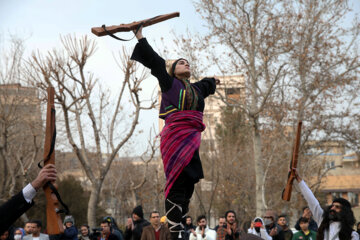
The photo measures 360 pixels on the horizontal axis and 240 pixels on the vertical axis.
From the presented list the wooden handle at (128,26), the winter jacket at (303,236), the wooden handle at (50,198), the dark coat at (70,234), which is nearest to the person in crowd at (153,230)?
the dark coat at (70,234)

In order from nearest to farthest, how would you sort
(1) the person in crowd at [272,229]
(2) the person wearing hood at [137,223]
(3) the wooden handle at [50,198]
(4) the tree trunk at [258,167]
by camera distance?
(3) the wooden handle at [50,198] < (1) the person in crowd at [272,229] < (2) the person wearing hood at [137,223] < (4) the tree trunk at [258,167]

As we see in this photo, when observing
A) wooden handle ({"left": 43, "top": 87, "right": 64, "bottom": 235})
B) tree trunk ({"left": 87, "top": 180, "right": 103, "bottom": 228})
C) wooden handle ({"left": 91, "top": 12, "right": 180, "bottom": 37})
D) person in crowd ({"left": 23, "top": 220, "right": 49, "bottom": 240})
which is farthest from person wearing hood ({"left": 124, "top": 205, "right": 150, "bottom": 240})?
wooden handle ({"left": 43, "top": 87, "right": 64, "bottom": 235})

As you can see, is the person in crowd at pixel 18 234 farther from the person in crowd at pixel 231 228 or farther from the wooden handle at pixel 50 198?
the wooden handle at pixel 50 198

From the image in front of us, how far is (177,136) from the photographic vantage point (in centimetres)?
483

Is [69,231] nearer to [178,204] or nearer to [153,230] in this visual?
[153,230]

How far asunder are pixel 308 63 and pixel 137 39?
1611cm

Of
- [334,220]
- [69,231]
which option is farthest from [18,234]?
[334,220]

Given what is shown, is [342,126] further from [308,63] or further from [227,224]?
[227,224]

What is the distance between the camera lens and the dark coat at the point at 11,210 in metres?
2.91

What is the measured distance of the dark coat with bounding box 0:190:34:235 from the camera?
2.91m

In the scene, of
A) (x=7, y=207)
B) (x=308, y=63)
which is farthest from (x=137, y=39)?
(x=308, y=63)

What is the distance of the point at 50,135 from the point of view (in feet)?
11.1

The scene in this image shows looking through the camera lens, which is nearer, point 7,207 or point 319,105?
point 7,207

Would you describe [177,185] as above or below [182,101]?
below
